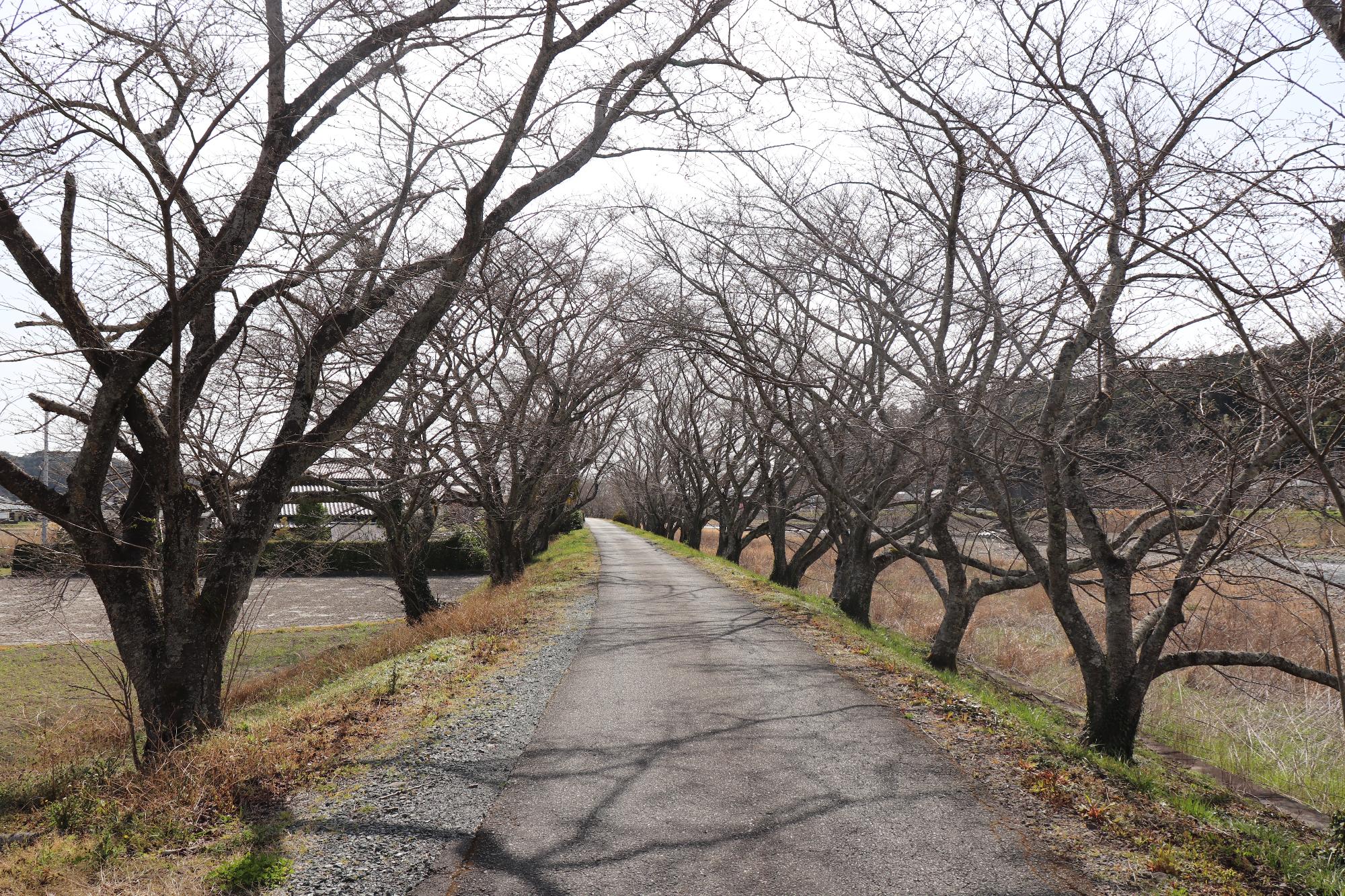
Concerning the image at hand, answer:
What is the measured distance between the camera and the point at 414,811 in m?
4.54

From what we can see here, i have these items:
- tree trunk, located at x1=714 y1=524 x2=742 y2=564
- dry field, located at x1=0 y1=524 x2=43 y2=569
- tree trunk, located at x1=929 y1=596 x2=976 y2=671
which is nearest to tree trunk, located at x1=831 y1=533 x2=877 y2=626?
tree trunk, located at x1=929 y1=596 x2=976 y2=671

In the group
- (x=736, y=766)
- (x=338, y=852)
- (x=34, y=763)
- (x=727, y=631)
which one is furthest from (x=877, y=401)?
(x=34, y=763)

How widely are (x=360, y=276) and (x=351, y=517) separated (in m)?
8.92

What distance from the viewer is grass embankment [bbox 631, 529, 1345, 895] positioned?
399 cm

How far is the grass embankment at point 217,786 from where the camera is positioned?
12.5 ft

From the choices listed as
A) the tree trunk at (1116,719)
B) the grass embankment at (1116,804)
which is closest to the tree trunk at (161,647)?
the grass embankment at (1116,804)

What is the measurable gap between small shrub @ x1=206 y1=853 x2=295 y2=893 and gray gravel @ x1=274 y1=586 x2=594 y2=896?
0.07m

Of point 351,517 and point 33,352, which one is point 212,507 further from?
point 351,517

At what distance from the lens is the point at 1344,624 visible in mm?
10844

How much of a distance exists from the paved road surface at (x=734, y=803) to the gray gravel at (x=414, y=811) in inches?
6.3

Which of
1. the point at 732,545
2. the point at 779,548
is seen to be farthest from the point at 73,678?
the point at 732,545

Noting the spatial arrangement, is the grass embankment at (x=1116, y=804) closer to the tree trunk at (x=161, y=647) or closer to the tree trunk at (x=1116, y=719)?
the tree trunk at (x=1116, y=719)

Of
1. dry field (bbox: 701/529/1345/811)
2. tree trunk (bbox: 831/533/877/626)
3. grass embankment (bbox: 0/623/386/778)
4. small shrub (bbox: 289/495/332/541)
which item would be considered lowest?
grass embankment (bbox: 0/623/386/778)

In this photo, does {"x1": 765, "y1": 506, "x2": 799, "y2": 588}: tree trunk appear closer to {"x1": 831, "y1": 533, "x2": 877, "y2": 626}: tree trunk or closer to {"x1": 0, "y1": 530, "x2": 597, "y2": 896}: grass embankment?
{"x1": 831, "y1": 533, "x2": 877, "y2": 626}: tree trunk
